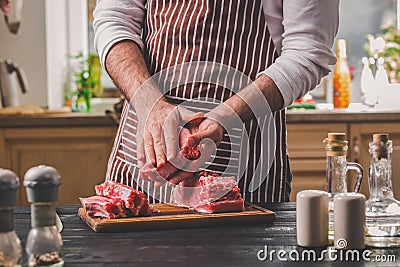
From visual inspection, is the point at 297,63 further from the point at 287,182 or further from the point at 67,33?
the point at 67,33

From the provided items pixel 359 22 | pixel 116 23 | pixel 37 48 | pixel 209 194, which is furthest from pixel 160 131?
pixel 359 22

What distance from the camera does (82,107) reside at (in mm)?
3686

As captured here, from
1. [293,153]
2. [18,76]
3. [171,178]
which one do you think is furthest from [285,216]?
[18,76]

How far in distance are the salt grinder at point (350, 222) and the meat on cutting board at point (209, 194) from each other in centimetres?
30

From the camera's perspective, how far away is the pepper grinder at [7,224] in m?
0.96

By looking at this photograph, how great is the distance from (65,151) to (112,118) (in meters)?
0.25

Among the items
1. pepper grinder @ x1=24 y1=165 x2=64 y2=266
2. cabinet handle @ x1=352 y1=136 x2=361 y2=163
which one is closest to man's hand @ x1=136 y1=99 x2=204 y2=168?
pepper grinder @ x1=24 y1=165 x2=64 y2=266

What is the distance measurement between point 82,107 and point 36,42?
0.39m

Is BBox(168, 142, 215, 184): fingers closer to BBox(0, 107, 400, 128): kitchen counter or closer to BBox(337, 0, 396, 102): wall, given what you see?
BBox(0, 107, 400, 128): kitchen counter

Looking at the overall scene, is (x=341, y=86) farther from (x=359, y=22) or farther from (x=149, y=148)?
(x=149, y=148)

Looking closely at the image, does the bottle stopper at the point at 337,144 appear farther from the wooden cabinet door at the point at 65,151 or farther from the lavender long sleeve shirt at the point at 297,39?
the wooden cabinet door at the point at 65,151

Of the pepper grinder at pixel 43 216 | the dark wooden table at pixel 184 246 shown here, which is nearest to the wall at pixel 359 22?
the dark wooden table at pixel 184 246

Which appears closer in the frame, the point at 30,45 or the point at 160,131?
the point at 160,131

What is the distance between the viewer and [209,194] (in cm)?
141
